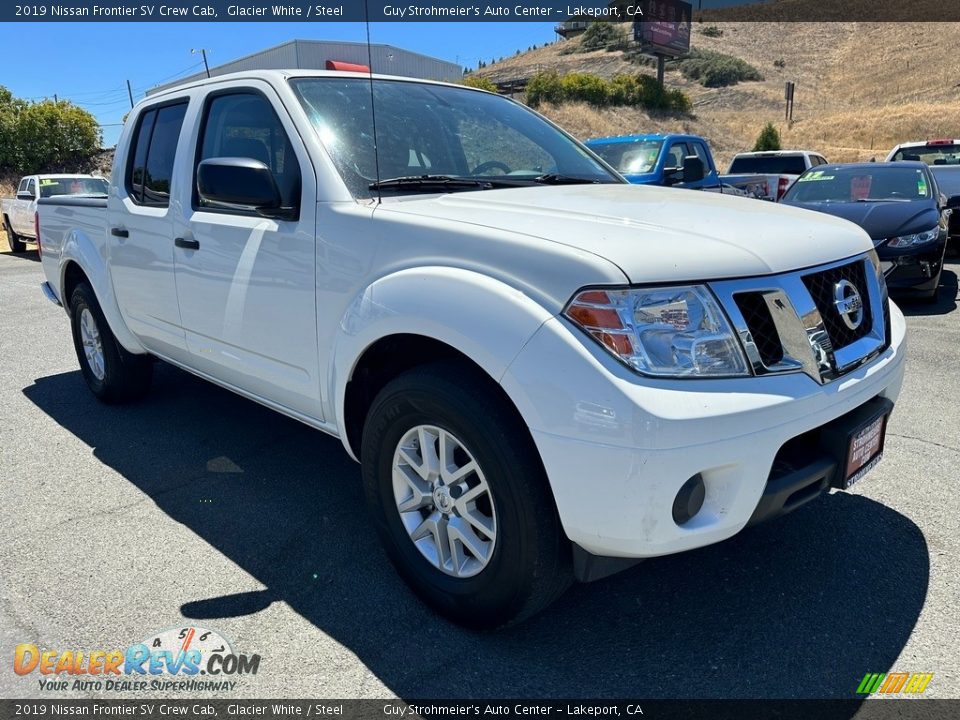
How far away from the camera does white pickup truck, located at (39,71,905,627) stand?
2.03m

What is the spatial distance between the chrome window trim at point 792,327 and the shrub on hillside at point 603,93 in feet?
116

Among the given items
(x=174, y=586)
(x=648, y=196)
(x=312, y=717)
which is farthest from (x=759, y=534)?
(x=174, y=586)

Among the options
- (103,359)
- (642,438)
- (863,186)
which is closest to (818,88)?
(863,186)

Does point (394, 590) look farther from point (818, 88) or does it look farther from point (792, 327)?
point (818, 88)

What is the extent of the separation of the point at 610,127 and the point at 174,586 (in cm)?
3561

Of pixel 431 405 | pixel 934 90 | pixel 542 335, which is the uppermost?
pixel 934 90

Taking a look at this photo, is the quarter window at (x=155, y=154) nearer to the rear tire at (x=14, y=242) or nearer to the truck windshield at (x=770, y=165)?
the truck windshield at (x=770, y=165)

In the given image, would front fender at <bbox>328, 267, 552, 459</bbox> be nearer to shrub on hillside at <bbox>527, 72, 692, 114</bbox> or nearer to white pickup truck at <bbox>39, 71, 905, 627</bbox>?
white pickup truck at <bbox>39, 71, 905, 627</bbox>

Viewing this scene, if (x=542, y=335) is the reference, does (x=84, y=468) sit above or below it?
below

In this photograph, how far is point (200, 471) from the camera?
4.00 m

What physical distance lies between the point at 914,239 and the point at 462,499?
7.16 meters

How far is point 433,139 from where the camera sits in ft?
10.9

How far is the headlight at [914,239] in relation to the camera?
7.64 metres

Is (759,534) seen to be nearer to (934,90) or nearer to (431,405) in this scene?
(431,405)
